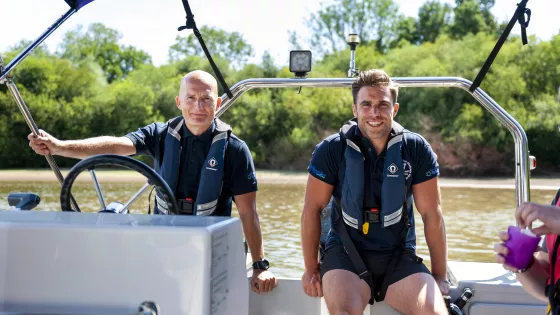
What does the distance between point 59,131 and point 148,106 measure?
4258 millimetres

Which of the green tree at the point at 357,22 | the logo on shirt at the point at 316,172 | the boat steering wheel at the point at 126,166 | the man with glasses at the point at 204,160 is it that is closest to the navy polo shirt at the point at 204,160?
A: the man with glasses at the point at 204,160

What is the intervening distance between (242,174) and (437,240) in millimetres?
721

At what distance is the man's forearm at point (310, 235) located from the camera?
2416 mm

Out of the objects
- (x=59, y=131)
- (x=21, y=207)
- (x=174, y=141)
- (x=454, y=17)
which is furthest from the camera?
(x=454, y=17)

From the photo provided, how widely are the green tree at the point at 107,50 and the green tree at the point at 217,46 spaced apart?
19.8 ft

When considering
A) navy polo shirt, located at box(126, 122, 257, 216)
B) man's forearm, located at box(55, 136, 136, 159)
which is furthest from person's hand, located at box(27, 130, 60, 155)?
navy polo shirt, located at box(126, 122, 257, 216)

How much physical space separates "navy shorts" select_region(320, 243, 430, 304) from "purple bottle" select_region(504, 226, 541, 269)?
2.48ft

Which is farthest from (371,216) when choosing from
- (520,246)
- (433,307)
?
(520,246)

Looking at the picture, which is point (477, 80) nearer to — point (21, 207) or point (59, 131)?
point (21, 207)

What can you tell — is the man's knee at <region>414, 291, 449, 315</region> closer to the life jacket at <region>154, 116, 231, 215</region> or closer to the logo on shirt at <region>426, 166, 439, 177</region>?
the logo on shirt at <region>426, 166, 439, 177</region>

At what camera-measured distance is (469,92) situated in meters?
2.68

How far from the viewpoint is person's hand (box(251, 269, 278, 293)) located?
244cm

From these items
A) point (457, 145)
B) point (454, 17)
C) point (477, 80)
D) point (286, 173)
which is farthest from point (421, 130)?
point (477, 80)

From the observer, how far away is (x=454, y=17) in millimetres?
43531
